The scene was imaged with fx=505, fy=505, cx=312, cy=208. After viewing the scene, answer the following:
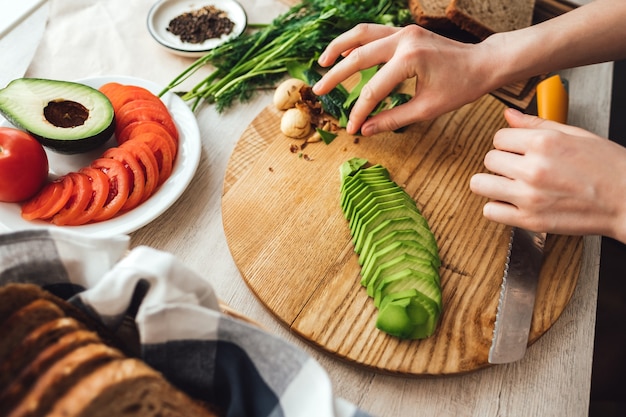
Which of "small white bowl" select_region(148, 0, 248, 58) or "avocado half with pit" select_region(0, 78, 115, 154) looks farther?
"small white bowl" select_region(148, 0, 248, 58)

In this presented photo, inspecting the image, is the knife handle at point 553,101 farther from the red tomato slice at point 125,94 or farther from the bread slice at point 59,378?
the bread slice at point 59,378

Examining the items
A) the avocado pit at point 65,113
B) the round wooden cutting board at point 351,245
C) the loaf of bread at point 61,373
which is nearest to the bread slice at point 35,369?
the loaf of bread at point 61,373

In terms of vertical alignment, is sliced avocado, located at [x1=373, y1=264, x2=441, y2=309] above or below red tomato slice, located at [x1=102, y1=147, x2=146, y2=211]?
below

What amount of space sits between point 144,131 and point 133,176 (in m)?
0.17

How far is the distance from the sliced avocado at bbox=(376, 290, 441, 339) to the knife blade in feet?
0.56

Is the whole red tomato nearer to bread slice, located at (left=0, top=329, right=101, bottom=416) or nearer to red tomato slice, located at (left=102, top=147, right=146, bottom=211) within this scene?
red tomato slice, located at (left=102, top=147, right=146, bottom=211)

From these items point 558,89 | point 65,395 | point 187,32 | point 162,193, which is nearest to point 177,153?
point 162,193

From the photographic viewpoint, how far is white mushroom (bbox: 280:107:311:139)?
1664 millimetres

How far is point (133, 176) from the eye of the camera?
4.93ft

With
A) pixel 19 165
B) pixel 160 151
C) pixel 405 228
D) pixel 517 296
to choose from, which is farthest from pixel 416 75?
pixel 19 165

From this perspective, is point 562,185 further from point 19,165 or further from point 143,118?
point 19,165

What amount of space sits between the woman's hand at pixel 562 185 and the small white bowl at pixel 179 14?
1208mm

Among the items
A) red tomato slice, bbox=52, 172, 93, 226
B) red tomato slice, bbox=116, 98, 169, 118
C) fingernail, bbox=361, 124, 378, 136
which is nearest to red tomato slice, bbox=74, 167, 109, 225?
red tomato slice, bbox=52, 172, 93, 226

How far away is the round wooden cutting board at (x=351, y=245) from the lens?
50.6 inches
